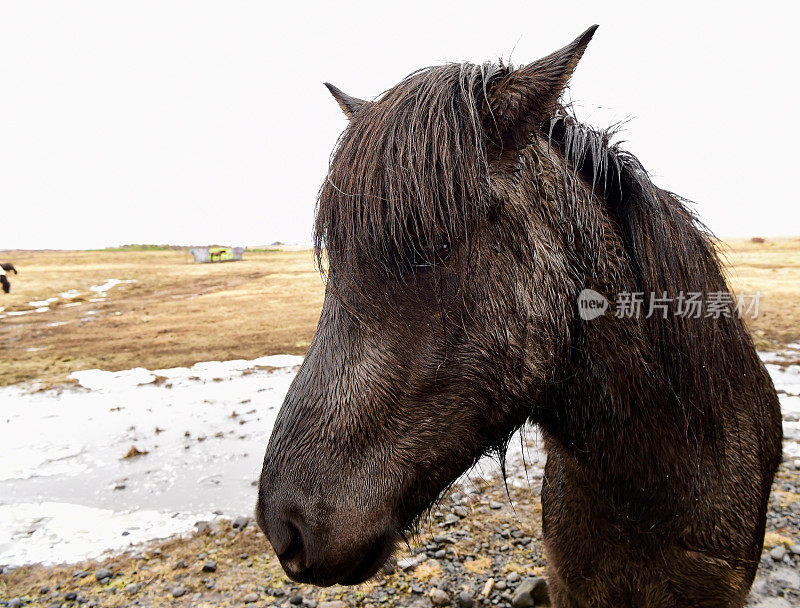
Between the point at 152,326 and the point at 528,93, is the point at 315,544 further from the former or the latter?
the point at 152,326

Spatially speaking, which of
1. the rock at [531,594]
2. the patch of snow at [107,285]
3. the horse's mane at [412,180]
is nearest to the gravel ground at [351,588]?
the rock at [531,594]

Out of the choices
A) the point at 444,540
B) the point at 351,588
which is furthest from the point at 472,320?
the point at 444,540

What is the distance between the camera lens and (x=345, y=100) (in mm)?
2193

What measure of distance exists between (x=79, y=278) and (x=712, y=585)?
3739 centimetres

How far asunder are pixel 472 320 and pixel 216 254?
185 feet

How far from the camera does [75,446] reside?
6.69 m

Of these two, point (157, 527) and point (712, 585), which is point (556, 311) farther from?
point (157, 527)

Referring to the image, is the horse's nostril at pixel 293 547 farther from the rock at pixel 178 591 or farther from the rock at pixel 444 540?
the rock at pixel 444 540

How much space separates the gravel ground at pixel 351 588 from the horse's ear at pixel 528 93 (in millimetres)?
3087

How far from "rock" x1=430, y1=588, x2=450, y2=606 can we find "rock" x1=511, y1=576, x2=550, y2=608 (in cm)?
49

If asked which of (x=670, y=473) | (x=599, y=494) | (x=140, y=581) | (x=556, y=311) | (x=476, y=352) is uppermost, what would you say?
(x=556, y=311)

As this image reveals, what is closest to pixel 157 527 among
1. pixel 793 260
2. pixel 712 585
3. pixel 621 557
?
pixel 621 557

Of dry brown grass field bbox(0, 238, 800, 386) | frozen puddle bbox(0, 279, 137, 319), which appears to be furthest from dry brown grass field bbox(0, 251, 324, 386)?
frozen puddle bbox(0, 279, 137, 319)

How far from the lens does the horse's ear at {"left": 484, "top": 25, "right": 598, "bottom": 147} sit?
1.44 meters
